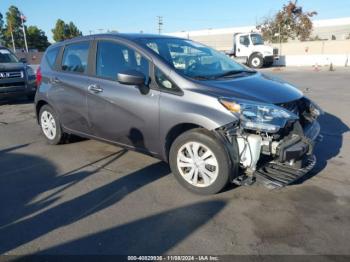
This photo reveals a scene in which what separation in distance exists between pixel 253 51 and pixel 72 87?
21.8 m

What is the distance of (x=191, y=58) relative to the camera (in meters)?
4.77

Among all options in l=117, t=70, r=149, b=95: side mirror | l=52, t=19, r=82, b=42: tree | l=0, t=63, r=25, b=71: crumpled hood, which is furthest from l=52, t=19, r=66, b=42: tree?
l=117, t=70, r=149, b=95: side mirror

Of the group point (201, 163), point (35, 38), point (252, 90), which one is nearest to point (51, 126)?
point (201, 163)

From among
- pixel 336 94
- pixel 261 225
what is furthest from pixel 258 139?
pixel 336 94

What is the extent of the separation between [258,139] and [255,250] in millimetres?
1209

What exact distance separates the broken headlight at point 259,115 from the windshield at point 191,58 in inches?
29.8

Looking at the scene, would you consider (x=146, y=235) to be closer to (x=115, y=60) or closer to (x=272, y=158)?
(x=272, y=158)

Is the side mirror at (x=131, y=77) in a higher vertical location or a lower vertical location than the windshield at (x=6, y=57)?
lower

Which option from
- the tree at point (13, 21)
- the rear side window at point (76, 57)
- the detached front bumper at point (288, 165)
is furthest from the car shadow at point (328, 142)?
the tree at point (13, 21)

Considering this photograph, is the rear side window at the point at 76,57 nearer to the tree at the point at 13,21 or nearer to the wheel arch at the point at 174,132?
the wheel arch at the point at 174,132

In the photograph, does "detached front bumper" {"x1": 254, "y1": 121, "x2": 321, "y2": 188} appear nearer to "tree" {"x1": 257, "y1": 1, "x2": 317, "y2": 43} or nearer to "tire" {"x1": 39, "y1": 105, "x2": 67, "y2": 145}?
"tire" {"x1": 39, "y1": 105, "x2": 67, "y2": 145}

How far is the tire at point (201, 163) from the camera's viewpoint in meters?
3.87

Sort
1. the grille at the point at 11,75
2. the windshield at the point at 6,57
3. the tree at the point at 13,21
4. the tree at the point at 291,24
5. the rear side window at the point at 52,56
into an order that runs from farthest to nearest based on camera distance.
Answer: the tree at the point at 13,21
the tree at the point at 291,24
the windshield at the point at 6,57
the grille at the point at 11,75
the rear side window at the point at 52,56

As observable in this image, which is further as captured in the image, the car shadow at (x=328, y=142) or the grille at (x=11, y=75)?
the grille at (x=11, y=75)
